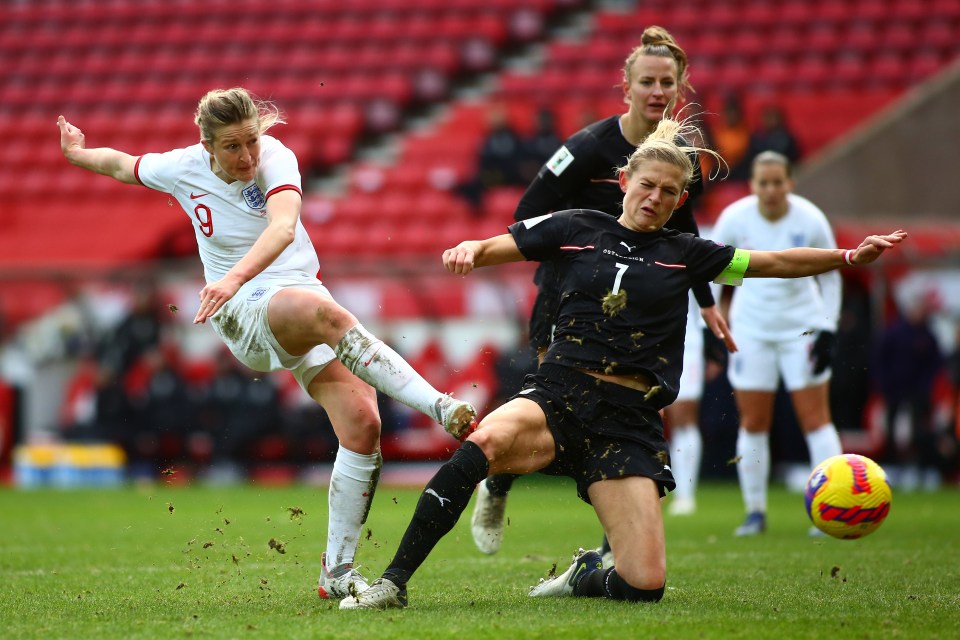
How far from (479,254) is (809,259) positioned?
4.41ft

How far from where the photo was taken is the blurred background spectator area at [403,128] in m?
13.8

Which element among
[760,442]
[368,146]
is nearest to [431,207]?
[368,146]

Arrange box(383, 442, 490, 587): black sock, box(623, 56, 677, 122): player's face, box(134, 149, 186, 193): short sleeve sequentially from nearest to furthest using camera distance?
1. box(383, 442, 490, 587): black sock
2. box(134, 149, 186, 193): short sleeve
3. box(623, 56, 677, 122): player's face

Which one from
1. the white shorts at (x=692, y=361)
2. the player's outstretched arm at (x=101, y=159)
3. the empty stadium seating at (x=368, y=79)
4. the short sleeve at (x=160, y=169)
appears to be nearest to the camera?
the short sleeve at (x=160, y=169)

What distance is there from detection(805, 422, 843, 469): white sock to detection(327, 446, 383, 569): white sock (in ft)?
12.2

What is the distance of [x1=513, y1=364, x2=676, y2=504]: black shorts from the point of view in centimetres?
491

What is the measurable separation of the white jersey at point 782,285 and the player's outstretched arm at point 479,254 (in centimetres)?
344

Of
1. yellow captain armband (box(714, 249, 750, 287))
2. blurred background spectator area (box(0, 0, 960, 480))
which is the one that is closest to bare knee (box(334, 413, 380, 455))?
yellow captain armband (box(714, 249, 750, 287))

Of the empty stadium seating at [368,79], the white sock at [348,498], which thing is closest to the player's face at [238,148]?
the white sock at [348,498]

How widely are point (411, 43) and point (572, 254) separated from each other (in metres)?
Answer: 15.3

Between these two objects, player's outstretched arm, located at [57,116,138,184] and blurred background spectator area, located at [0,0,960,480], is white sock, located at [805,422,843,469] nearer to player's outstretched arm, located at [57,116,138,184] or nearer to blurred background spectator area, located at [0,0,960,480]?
player's outstretched arm, located at [57,116,138,184]

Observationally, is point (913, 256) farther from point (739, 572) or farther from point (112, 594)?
point (112, 594)

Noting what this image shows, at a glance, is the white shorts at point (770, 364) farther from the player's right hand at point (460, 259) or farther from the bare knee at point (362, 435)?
the player's right hand at point (460, 259)

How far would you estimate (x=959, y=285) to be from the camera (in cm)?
1254
